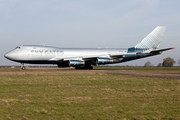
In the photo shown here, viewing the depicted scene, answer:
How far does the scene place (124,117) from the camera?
6.89 metres

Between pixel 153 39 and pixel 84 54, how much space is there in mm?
16547

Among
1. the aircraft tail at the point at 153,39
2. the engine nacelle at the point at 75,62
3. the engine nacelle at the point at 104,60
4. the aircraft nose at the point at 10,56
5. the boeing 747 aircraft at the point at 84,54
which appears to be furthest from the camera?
the aircraft tail at the point at 153,39

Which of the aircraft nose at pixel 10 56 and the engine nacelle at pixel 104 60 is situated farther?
the engine nacelle at pixel 104 60

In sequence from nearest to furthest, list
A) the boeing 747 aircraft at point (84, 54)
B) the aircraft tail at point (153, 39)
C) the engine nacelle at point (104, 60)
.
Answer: the boeing 747 aircraft at point (84, 54) < the engine nacelle at point (104, 60) < the aircraft tail at point (153, 39)

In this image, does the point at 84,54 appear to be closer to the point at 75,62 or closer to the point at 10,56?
the point at 75,62

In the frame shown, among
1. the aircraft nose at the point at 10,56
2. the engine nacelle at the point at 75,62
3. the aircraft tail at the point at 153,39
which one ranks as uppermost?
the aircraft tail at the point at 153,39

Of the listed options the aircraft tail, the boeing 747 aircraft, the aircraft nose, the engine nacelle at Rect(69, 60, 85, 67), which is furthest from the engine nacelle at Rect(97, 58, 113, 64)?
the aircraft nose

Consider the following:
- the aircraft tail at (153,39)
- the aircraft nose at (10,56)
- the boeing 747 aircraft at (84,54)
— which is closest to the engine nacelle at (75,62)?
the boeing 747 aircraft at (84,54)

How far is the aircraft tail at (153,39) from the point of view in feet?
150

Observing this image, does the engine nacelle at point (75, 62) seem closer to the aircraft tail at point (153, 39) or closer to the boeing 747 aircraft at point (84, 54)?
the boeing 747 aircraft at point (84, 54)

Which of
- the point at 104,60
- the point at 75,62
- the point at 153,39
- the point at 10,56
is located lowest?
the point at 75,62

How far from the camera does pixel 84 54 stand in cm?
4144

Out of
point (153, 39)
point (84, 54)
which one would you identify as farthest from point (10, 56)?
point (153, 39)

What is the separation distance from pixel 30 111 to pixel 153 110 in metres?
4.69
